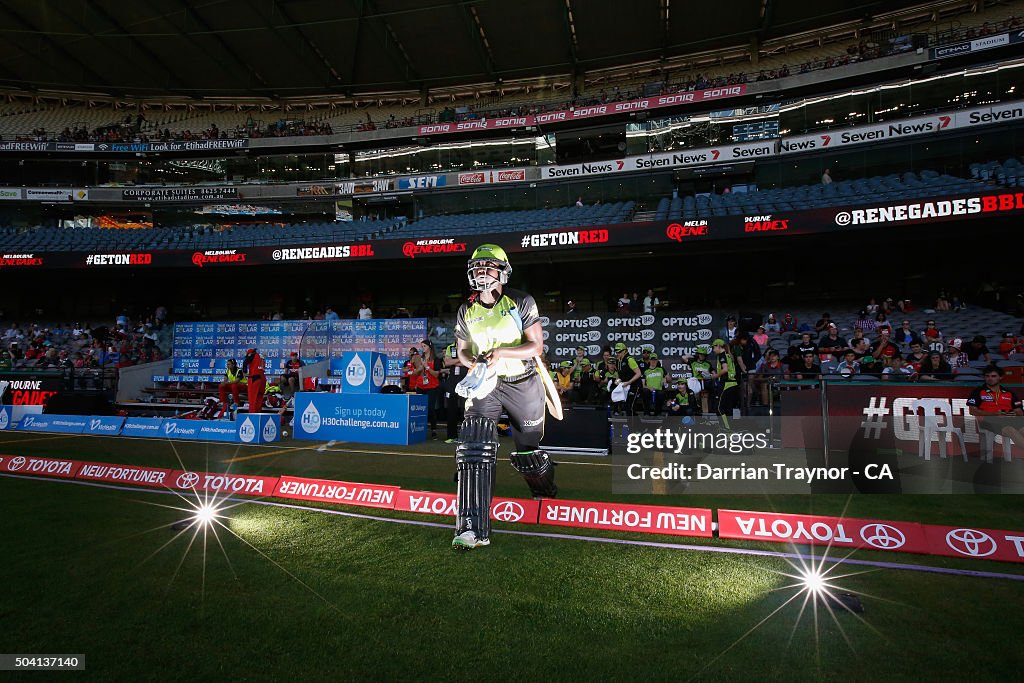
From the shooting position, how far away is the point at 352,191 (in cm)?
2927

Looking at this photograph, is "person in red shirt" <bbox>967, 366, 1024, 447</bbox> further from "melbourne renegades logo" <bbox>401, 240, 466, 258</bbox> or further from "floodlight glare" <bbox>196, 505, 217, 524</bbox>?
"melbourne renegades logo" <bbox>401, 240, 466, 258</bbox>

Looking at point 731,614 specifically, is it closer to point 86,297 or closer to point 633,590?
point 633,590

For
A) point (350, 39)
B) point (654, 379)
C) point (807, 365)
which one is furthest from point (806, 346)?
point (350, 39)

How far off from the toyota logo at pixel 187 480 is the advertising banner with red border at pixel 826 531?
546 centimetres

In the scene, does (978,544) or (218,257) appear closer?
(978,544)

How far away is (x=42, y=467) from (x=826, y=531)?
897 cm

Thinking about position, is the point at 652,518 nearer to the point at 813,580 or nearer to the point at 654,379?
the point at 813,580

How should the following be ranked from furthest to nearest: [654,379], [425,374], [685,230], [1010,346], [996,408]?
[685,230] → [654,379] → [1010,346] → [425,374] → [996,408]

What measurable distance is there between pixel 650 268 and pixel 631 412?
35.6 feet

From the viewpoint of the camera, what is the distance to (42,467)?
7105 millimetres

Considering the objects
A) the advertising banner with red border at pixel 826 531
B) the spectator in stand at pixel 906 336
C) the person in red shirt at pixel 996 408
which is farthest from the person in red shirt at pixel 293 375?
the spectator in stand at pixel 906 336

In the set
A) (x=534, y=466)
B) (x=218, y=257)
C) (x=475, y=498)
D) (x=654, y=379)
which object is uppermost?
(x=218, y=257)

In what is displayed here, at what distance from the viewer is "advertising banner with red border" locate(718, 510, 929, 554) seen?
13.5 ft

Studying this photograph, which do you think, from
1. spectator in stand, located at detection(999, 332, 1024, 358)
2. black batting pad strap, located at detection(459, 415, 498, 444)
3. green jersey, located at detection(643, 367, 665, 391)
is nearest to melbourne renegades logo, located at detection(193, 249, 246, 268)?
green jersey, located at detection(643, 367, 665, 391)
